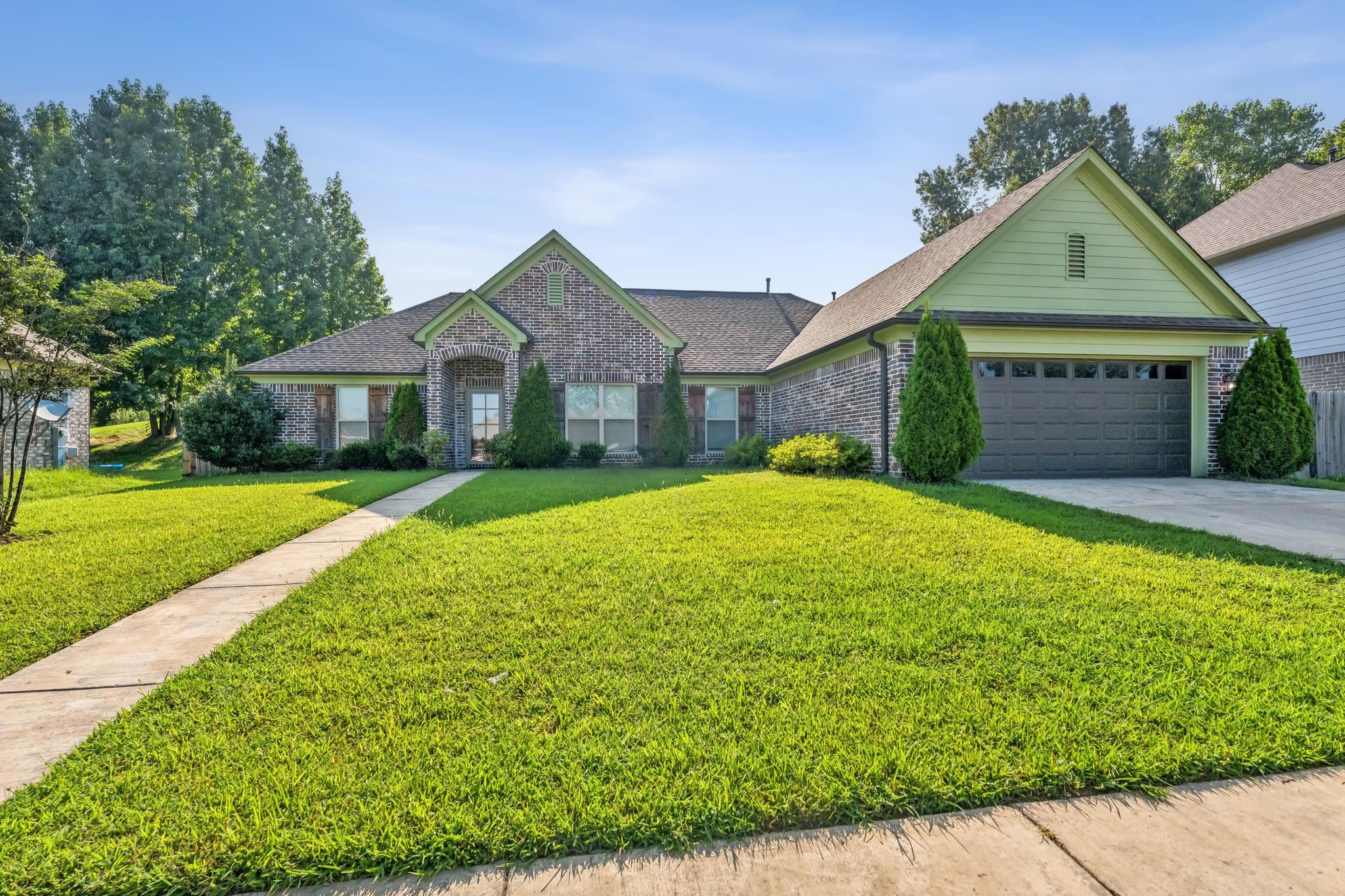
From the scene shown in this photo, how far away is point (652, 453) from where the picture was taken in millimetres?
16016

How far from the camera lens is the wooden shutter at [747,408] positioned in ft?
57.0

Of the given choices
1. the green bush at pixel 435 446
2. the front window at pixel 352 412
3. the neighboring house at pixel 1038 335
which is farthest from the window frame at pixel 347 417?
the neighboring house at pixel 1038 335

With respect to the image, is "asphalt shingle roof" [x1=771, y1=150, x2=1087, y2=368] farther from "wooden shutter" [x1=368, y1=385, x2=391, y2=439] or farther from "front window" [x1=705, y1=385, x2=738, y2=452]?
"wooden shutter" [x1=368, y1=385, x2=391, y2=439]

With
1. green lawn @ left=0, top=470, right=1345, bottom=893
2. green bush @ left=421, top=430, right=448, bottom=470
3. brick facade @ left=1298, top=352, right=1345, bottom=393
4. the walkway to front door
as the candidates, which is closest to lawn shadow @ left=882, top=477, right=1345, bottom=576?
green lawn @ left=0, top=470, right=1345, bottom=893

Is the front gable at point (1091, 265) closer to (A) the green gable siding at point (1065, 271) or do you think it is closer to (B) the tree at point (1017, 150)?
(A) the green gable siding at point (1065, 271)

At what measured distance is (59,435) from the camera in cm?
1595

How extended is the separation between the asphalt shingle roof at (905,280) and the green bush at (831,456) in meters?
2.15

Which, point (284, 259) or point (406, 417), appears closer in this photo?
point (406, 417)

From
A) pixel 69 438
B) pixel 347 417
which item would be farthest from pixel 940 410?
pixel 69 438

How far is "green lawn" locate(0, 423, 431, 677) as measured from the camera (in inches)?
156

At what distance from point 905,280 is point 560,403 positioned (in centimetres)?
890

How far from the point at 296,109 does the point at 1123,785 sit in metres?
12.7

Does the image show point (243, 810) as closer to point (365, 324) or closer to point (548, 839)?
point (548, 839)

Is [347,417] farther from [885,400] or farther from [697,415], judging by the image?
[885,400]
